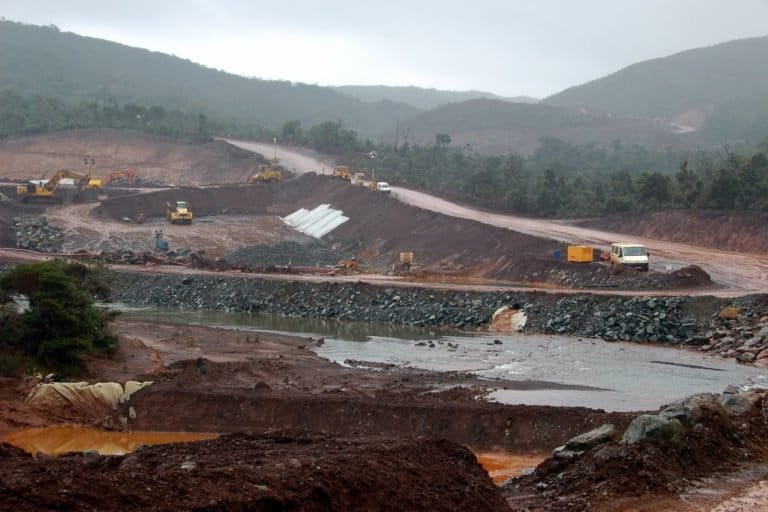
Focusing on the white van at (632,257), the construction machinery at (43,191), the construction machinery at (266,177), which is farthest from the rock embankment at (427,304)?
the construction machinery at (266,177)

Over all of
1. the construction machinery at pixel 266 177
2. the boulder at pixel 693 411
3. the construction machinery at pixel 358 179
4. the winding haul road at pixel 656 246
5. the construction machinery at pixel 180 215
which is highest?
the construction machinery at pixel 358 179

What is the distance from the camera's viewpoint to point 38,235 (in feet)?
212

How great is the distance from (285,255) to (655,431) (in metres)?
47.3

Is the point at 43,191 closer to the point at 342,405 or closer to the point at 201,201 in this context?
the point at 201,201

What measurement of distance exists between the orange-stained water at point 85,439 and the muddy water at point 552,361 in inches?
326

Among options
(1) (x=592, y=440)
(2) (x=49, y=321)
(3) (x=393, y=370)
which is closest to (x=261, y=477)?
(1) (x=592, y=440)

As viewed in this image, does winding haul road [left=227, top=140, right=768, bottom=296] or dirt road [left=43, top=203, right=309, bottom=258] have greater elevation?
winding haul road [left=227, top=140, right=768, bottom=296]

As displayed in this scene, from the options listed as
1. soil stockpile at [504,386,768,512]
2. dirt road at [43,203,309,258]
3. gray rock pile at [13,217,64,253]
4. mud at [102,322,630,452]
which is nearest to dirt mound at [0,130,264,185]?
dirt road at [43,203,309,258]

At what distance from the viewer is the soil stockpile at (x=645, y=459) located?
45.1ft

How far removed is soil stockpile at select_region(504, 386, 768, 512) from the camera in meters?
13.8

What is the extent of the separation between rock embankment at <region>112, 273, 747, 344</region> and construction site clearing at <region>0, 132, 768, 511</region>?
4.1 inches

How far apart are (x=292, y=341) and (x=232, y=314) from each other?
10212 millimetres

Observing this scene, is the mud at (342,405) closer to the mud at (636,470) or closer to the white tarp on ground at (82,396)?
the white tarp on ground at (82,396)

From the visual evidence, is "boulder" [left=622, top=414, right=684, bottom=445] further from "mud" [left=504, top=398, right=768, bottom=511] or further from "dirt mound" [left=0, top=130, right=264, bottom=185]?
"dirt mound" [left=0, top=130, right=264, bottom=185]
